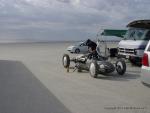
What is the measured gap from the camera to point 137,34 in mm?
20641

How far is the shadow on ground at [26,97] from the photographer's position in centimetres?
897

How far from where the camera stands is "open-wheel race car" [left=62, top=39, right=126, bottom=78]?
15.2 metres

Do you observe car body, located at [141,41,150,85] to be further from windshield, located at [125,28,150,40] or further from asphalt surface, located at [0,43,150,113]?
windshield, located at [125,28,150,40]

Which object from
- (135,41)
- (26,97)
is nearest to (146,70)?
(26,97)

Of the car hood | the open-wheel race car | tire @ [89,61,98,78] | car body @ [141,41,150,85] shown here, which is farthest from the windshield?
car body @ [141,41,150,85]

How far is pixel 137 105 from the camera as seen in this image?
943 centimetres

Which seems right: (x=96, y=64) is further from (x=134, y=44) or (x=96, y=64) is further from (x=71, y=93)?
(x=134, y=44)

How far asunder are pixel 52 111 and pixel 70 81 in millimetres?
5350

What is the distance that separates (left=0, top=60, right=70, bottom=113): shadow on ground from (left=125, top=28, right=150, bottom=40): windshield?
774 cm

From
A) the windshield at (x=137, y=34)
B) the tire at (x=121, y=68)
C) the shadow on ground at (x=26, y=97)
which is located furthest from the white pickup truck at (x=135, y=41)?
the shadow on ground at (x=26, y=97)

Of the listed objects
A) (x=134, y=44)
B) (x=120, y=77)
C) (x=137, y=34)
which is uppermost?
(x=137, y=34)

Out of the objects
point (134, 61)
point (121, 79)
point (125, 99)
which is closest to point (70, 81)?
point (121, 79)

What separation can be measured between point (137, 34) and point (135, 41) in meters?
0.62

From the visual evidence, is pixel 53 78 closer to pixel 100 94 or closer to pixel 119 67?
pixel 119 67
